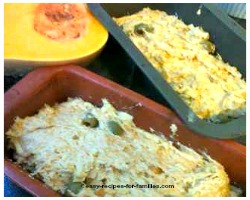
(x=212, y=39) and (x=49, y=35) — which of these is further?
(x=212, y=39)

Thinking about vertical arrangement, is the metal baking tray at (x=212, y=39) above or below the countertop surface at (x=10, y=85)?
above

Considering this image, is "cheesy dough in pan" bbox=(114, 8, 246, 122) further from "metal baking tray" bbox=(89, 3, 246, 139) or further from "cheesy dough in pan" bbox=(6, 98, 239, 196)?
"cheesy dough in pan" bbox=(6, 98, 239, 196)

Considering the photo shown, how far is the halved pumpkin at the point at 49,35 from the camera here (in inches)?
41.5

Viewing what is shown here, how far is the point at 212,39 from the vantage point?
48.7 inches

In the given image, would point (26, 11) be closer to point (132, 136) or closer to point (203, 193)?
point (132, 136)

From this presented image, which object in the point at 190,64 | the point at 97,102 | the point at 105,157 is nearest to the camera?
the point at 105,157

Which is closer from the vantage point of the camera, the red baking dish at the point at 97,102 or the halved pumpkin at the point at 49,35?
the red baking dish at the point at 97,102

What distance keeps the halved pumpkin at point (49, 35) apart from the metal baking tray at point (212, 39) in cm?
5

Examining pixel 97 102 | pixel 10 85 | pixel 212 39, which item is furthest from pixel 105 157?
pixel 212 39

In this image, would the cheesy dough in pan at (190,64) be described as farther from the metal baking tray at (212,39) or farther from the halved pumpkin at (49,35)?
the halved pumpkin at (49,35)

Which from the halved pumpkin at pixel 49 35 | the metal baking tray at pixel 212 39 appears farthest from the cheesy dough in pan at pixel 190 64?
the halved pumpkin at pixel 49 35

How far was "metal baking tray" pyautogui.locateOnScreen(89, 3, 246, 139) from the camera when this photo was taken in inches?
36.3

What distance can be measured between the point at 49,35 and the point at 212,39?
466 millimetres

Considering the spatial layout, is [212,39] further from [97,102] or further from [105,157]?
[105,157]
